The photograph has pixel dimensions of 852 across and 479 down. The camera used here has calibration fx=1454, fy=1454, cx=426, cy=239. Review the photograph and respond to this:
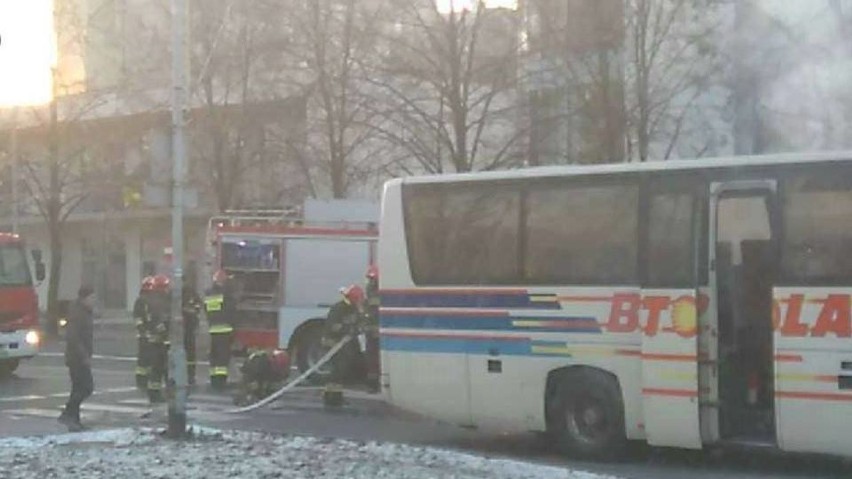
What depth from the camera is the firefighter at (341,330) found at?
17188 millimetres

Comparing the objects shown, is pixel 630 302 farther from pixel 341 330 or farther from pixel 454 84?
pixel 454 84

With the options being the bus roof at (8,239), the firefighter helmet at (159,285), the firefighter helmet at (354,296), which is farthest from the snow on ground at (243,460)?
the bus roof at (8,239)

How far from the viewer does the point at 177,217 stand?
13109 mm

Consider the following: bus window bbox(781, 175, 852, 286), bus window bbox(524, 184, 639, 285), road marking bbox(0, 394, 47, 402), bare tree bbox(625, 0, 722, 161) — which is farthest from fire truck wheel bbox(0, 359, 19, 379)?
bus window bbox(781, 175, 852, 286)

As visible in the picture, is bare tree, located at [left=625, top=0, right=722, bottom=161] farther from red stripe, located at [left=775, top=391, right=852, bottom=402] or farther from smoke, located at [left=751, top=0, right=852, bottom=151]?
red stripe, located at [left=775, top=391, right=852, bottom=402]

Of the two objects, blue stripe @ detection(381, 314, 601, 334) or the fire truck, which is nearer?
blue stripe @ detection(381, 314, 601, 334)

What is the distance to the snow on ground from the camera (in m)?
10.7

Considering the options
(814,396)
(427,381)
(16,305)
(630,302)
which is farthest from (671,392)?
(16,305)

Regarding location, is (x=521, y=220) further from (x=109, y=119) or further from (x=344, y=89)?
(x=109, y=119)

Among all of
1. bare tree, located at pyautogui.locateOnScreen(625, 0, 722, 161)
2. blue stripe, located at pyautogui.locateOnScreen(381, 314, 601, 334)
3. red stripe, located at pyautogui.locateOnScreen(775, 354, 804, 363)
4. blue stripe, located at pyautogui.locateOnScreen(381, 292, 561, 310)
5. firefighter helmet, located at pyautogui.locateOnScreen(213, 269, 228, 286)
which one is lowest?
red stripe, located at pyautogui.locateOnScreen(775, 354, 804, 363)

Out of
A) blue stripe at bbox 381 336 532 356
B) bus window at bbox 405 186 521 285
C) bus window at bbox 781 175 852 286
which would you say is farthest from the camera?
bus window at bbox 405 186 521 285

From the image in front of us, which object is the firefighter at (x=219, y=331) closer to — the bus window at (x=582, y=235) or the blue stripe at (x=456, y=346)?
the blue stripe at (x=456, y=346)

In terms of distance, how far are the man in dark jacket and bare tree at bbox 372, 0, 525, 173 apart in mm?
10729

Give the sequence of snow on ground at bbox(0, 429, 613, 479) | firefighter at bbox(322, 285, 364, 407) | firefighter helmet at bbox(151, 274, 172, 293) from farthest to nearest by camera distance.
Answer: firefighter helmet at bbox(151, 274, 172, 293), firefighter at bbox(322, 285, 364, 407), snow on ground at bbox(0, 429, 613, 479)
